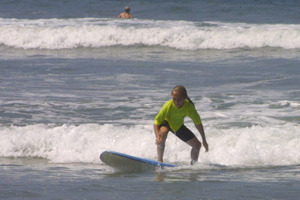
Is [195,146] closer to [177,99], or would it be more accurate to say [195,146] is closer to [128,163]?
[177,99]

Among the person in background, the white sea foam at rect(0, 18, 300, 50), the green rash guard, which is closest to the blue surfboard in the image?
the person in background

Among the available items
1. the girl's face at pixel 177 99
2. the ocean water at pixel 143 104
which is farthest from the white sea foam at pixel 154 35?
the girl's face at pixel 177 99

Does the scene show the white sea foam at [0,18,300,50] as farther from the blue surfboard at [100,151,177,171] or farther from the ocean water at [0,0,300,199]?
the blue surfboard at [100,151,177,171]

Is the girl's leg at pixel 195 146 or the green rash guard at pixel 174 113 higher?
the green rash guard at pixel 174 113

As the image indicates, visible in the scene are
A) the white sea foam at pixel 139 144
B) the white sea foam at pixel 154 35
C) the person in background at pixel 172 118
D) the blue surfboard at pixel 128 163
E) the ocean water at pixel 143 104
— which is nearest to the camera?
the ocean water at pixel 143 104

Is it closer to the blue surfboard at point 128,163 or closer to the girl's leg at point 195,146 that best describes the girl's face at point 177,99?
the girl's leg at point 195,146

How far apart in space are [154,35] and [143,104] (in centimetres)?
1121

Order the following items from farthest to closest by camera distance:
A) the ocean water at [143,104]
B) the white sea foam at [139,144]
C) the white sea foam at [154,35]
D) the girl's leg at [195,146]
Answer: the white sea foam at [154,35]
the white sea foam at [139,144]
the girl's leg at [195,146]
the ocean water at [143,104]

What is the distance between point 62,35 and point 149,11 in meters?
8.93

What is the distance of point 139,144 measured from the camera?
827cm

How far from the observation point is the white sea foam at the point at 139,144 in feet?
24.8

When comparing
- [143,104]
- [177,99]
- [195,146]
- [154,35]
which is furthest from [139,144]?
[154,35]

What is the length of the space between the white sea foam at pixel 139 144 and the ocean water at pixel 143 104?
0.06 ft

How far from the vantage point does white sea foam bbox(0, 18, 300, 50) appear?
20.2m
